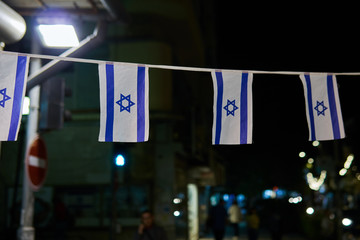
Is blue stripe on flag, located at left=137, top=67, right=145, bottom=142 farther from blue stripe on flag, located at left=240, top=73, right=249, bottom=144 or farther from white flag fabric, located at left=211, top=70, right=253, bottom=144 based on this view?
blue stripe on flag, located at left=240, top=73, right=249, bottom=144

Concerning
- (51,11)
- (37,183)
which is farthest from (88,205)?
(51,11)

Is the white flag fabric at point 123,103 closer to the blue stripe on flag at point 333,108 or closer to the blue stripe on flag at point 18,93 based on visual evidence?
the blue stripe on flag at point 18,93

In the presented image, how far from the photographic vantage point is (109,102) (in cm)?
668

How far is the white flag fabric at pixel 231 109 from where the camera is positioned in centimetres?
717

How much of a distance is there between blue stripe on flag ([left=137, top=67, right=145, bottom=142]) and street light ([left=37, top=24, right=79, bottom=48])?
2.14m

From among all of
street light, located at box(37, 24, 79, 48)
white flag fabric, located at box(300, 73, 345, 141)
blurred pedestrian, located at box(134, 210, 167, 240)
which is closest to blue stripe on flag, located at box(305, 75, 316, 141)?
white flag fabric, located at box(300, 73, 345, 141)

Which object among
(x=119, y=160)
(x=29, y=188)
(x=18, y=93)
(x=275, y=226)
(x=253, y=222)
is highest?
(x=18, y=93)

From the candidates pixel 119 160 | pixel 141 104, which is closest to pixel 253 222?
pixel 119 160

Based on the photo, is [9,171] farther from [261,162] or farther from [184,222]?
[261,162]

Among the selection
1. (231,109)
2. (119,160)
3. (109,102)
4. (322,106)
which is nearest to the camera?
(109,102)

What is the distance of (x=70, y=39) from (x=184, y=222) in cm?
1559

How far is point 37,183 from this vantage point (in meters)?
8.30

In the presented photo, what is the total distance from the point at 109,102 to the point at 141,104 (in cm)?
45

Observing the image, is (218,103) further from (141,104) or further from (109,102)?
(109,102)
